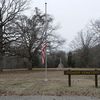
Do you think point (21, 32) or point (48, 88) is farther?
point (21, 32)

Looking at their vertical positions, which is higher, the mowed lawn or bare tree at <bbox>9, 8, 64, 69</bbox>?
bare tree at <bbox>9, 8, 64, 69</bbox>

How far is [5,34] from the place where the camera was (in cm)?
4244

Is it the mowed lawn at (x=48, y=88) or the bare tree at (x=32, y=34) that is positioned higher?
the bare tree at (x=32, y=34)

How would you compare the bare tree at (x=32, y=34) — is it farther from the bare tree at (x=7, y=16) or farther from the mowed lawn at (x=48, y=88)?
the mowed lawn at (x=48, y=88)

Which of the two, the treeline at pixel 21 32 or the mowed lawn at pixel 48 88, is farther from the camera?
the treeline at pixel 21 32

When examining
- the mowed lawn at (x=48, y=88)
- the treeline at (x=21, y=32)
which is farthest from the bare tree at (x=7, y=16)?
the mowed lawn at (x=48, y=88)

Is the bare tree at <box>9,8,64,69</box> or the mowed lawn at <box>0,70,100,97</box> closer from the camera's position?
the mowed lawn at <box>0,70,100,97</box>

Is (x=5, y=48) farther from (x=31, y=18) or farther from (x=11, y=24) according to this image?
(x=31, y=18)

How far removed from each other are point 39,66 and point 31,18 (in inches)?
712

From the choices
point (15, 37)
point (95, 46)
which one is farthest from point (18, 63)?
point (95, 46)

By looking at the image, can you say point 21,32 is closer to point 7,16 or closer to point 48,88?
point 7,16

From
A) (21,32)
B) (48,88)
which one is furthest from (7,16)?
(48,88)

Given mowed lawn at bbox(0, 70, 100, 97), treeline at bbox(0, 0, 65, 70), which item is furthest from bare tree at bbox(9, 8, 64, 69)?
mowed lawn at bbox(0, 70, 100, 97)

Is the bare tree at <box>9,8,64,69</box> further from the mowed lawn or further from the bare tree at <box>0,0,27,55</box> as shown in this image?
the mowed lawn
